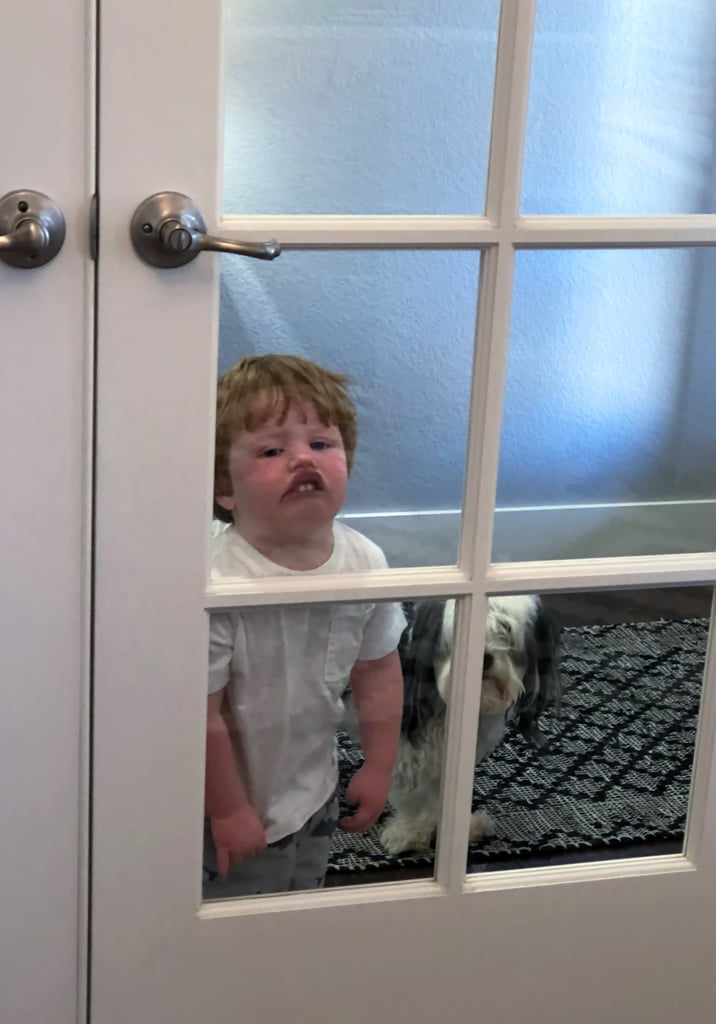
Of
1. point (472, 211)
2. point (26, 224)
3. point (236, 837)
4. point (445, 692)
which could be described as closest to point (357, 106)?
point (472, 211)

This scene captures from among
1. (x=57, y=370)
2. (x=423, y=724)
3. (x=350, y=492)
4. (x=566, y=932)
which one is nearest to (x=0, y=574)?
(x=57, y=370)

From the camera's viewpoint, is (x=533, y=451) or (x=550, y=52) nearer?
(x=550, y=52)

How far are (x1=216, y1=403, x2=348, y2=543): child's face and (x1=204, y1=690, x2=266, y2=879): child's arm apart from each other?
17 cm

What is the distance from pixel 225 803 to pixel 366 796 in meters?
0.15

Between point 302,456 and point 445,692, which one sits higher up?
point 302,456

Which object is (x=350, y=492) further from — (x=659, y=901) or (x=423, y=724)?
(x=659, y=901)

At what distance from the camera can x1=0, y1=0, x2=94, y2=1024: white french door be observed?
3.51 feet

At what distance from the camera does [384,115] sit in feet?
3.87

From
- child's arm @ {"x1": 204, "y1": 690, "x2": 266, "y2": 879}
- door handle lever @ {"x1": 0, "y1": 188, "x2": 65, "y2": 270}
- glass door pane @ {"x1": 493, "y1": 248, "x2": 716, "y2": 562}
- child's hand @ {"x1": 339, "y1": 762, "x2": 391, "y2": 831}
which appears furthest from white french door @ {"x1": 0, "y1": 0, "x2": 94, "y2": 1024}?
glass door pane @ {"x1": 493, "y1": 248, "x2": 716, "y2": 562}

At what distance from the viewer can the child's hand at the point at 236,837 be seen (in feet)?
4.31

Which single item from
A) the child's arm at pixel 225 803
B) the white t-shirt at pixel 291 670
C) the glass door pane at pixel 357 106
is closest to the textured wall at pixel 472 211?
the glass door pane at pixel 357 106

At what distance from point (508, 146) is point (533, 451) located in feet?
0.95

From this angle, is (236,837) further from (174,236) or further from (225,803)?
(174,236)

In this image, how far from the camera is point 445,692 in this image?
1349mm
